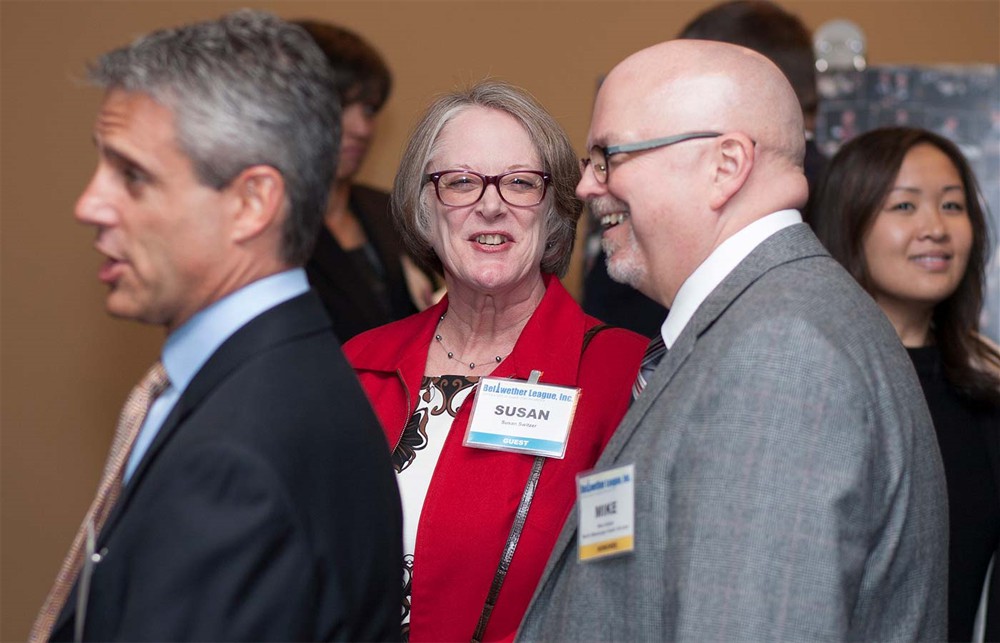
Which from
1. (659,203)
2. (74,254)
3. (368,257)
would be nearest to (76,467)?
(74,254)

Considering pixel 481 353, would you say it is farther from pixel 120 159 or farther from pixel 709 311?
pixel 120 159

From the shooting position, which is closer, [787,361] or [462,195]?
[787,361]

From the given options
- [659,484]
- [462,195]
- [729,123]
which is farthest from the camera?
[462,195]

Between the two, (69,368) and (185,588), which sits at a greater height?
(69,368)

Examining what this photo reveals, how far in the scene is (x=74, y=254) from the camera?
465 cm

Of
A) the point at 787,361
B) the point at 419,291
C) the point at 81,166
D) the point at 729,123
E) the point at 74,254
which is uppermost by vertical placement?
the point at 81,166

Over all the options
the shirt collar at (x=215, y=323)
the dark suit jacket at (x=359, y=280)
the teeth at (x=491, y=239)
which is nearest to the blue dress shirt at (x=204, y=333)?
the shirt collar at (x=215, y=323)

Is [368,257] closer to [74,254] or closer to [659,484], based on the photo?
[74,254]

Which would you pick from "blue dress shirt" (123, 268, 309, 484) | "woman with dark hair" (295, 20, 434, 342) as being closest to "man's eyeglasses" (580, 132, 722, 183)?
"blue dress shirt" (123, 268, 309, 484)

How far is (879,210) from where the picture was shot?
3.12 m

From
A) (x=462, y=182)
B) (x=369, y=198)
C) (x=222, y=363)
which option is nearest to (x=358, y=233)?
(x=369, y=198)

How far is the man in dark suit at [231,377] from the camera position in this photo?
1332 millimetres

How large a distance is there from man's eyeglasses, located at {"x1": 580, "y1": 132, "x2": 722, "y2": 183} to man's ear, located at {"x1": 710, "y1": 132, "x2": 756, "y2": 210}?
3 cm

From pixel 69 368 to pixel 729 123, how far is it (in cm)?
360
